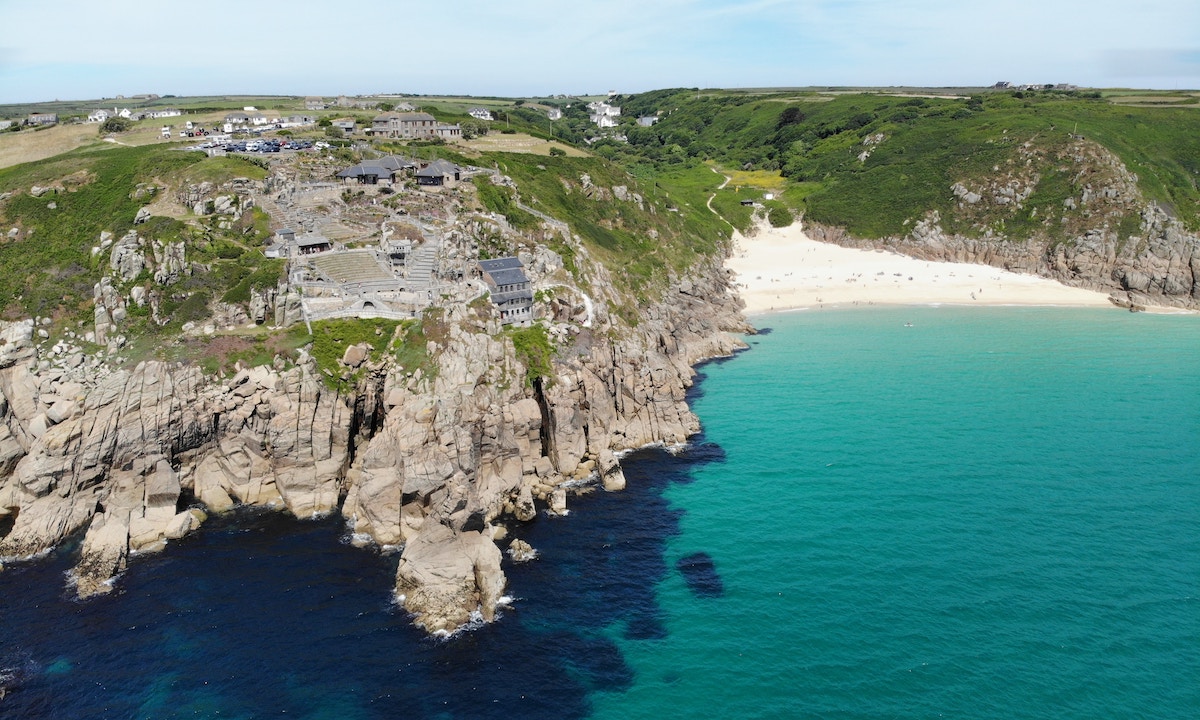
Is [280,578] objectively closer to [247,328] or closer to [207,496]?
[207,496]

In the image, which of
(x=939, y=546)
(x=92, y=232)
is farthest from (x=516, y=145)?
(x=939, y=546)

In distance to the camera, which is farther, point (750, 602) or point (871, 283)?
point (871, 283)

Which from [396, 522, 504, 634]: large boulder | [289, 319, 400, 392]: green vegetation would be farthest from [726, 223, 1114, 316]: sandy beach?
[396, 522, 504, 634]: large boulder

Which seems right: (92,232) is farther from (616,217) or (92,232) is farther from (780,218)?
(780,218)

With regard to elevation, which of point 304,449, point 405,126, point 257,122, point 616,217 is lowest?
point 304,449

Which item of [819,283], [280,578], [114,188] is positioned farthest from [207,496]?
[819,283]

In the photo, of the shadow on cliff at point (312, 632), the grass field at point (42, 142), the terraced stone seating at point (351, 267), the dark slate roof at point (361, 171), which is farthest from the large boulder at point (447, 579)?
the grass field at point (42, 142)

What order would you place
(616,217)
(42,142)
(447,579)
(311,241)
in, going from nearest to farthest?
(447,579), (311,241), (616,217), (42,142)
